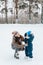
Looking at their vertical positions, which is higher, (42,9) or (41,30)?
(42,9)

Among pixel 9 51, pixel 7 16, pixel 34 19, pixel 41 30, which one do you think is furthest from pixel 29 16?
pixel 9 51

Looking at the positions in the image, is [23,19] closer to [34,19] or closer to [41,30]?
[34,19]

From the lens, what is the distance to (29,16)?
3.49 metres

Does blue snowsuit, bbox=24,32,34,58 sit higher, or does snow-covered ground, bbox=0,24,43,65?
blue snowsuit, bbox=24,32,34,58

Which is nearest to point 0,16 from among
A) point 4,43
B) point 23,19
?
point 23,19

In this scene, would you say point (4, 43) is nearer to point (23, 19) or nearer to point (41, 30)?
point (41, 30)

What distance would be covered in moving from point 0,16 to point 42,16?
59 cm

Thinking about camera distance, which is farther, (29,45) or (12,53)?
(12,53)

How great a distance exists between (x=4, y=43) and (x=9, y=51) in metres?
0.31

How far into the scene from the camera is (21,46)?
1751 millimetres

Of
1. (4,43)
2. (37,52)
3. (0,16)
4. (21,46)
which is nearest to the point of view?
(21,46)

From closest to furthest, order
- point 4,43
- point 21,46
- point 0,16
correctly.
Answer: point 21,46, point 4,43, point 0,16

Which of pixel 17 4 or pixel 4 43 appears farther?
pixel 17 4

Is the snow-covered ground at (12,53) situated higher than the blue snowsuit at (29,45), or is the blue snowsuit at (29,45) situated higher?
the blue snowsuit at (29,45)
